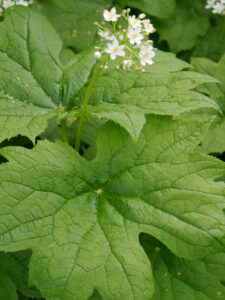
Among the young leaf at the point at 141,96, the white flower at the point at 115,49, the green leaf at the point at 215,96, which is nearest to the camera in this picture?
the white flower at the point at 115,49

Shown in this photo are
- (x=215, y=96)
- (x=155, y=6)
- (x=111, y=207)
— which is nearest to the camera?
(x=111, y=207)

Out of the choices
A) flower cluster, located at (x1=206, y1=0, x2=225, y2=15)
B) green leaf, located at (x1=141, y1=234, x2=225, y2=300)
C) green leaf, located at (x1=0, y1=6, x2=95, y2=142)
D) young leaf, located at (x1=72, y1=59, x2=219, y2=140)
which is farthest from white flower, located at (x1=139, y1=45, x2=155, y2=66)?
flower cluster, located at (x1=206, y1=0, x2=225, y2=15)

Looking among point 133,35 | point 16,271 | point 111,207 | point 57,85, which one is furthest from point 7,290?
point 133,35

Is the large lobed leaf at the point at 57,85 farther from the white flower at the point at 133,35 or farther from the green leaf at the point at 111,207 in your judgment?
the white flower at the point at 133,35

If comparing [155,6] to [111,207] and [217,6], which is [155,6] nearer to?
[217,6]

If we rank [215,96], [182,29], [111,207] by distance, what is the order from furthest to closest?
1. [182,29]
2. [215,96]
3. [111,207]

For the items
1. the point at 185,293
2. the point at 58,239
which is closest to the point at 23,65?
the point at 58,239

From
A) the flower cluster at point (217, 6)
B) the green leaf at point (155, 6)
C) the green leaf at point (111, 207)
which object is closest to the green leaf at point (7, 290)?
the green leaf at point (111, 207)
